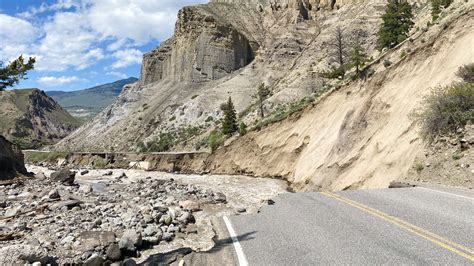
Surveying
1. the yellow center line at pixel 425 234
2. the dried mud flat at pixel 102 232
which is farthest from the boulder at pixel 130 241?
the yellow center line at pixel 425 234

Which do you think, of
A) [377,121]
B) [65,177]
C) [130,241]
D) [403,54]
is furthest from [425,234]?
[65,177]

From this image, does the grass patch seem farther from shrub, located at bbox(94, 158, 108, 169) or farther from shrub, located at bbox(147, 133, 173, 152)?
shrub, located at bbox(147, 133, 173, 152)

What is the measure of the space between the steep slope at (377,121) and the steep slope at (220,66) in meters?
35.2

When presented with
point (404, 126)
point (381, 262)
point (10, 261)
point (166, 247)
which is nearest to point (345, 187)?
point (404, 126)

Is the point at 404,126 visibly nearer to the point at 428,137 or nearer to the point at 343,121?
the point at 428,137

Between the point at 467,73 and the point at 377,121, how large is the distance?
6.08m

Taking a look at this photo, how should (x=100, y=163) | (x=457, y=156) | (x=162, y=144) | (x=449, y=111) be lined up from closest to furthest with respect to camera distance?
1. (x=457, y=156)
2. (x=449, y=111)
3. (x=100, y=163)
4. (x=162, y=144)

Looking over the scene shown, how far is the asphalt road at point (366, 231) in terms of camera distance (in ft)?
23.3

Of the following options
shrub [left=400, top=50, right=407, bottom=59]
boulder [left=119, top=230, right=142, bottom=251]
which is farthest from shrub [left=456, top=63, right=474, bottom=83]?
boulder [left=119, top=230, right=142, bottom=251]

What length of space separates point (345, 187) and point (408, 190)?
848cm

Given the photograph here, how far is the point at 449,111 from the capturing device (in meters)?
17.4

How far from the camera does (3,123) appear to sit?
195 metres

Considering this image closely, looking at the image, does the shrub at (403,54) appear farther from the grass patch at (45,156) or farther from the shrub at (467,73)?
the grass patch at (45,156)

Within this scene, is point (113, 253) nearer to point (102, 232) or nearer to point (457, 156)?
point (102, 232)
